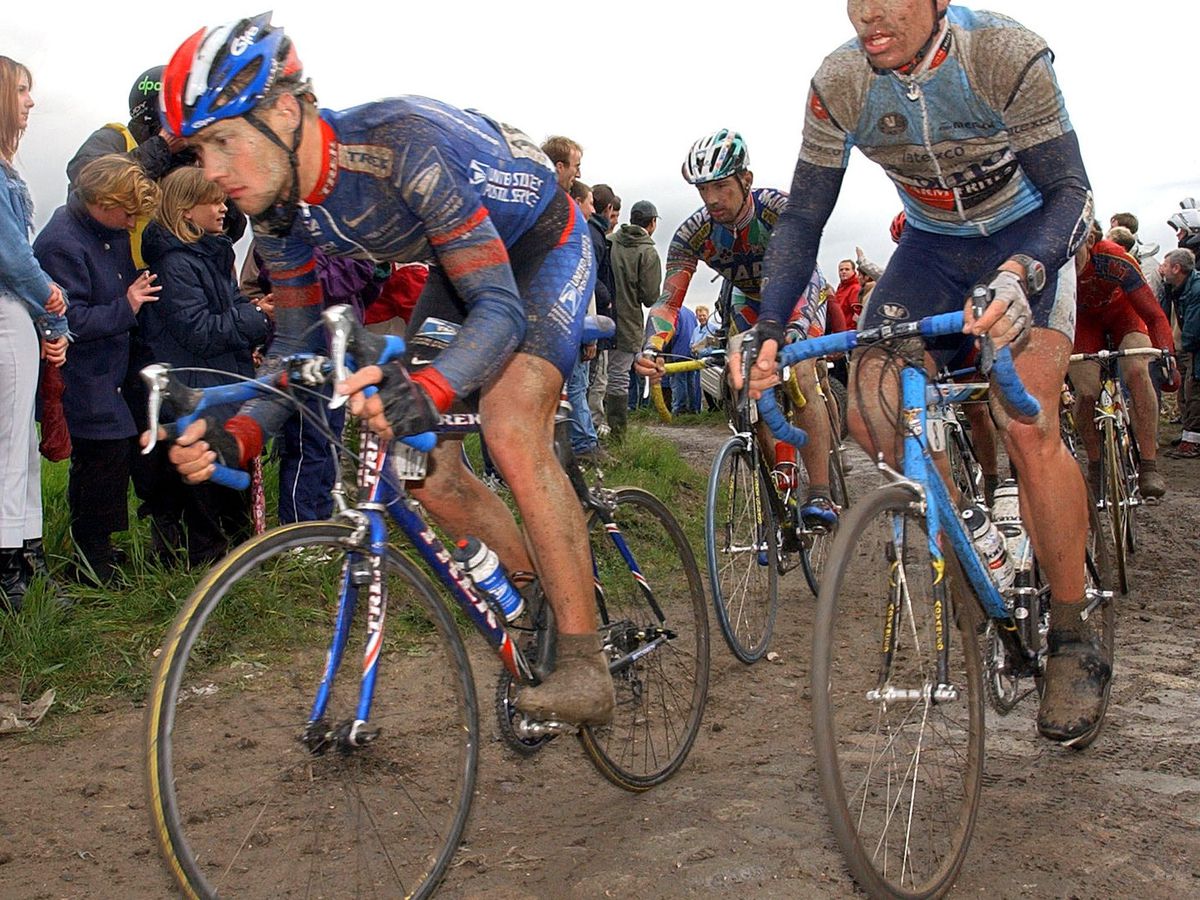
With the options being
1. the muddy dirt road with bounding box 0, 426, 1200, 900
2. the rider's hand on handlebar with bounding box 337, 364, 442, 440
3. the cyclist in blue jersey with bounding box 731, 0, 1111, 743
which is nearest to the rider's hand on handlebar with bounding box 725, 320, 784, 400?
the cyclist in blue jersey with bounding box 731, 0, 1111, 743

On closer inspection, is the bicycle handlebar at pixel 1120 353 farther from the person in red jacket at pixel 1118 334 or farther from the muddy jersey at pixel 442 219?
the muddy jersey at pixel 442 219

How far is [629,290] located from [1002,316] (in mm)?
9027

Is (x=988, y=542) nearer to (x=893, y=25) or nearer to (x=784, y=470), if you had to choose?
(x=893, y=25)

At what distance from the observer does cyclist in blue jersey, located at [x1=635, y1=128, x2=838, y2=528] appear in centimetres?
629

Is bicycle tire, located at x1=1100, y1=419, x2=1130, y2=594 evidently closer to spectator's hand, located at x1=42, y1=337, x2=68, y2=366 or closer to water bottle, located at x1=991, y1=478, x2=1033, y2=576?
water bottle, located at x1=991, y1=478, x2=1033, y2=576

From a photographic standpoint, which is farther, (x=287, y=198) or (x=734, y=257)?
(x=734, y=257)

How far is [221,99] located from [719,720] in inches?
123

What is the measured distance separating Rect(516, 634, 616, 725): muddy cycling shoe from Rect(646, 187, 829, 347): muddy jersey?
3.14m

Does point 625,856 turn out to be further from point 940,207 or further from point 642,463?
point 642,463

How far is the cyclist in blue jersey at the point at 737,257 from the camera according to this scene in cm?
629

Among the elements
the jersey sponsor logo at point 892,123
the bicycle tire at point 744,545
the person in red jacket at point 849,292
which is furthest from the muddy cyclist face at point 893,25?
the person in red jacket at point 849,292

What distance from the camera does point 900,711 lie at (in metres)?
3.21

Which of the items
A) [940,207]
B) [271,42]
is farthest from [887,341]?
[271,42]

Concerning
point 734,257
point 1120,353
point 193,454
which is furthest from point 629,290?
point 193,454
